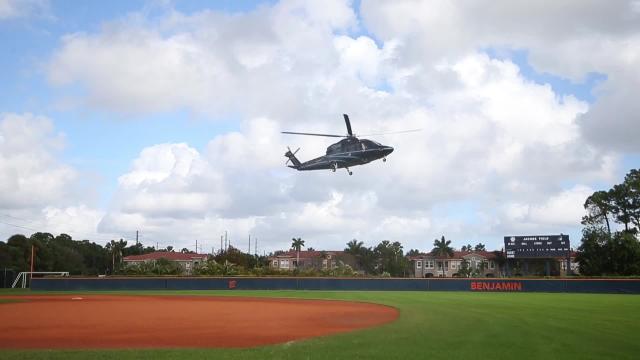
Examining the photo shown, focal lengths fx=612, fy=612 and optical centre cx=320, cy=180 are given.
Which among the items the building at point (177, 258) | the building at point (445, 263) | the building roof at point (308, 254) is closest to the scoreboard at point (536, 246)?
the building at point (445, 263)

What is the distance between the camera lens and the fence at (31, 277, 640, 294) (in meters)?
53.0

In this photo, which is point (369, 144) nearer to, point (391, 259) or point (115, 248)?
point (391, 259)

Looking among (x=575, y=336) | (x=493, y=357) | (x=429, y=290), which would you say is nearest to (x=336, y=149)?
(x=429, y=290)

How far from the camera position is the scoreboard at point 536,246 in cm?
7700

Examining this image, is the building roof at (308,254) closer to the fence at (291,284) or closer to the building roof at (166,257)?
the building roof at (166,257)

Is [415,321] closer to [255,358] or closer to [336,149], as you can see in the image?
[255,358]

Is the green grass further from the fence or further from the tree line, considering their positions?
the tree line

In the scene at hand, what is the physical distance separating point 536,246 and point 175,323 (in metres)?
63.6

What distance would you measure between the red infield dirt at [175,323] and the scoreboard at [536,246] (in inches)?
1909

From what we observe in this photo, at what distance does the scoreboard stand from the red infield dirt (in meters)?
48.5

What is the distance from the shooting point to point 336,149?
4559 cm

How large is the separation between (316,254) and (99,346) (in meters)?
129

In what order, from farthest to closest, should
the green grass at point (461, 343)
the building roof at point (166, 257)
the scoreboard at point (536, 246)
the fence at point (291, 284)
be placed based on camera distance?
the building roof at point (166, 257), the scoreboard at point (536, 246), the fence at point (291, 284), the green grass at point (461, 343)

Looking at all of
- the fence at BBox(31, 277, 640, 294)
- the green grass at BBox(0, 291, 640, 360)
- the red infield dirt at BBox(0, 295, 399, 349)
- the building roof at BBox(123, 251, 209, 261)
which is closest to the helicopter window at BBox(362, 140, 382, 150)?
the red infield dirt at BBox(0, 295, 399, 349)
